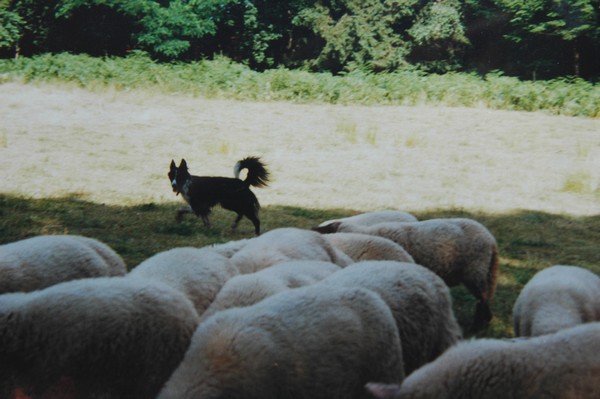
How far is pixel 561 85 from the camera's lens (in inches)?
961

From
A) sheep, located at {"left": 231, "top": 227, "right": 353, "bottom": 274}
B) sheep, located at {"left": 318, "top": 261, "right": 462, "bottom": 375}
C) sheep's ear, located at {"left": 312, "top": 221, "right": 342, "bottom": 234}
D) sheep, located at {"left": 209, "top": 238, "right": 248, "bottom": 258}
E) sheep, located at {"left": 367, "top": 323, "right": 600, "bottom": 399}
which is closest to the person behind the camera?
sheep, located at {"left": 367, "top": 323, "right": 600, "bottom": 399}

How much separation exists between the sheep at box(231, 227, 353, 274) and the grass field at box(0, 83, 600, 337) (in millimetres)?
1592

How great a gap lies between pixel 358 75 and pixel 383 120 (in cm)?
868

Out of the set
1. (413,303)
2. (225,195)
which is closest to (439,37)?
(225,195)

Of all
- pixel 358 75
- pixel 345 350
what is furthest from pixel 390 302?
pixel 358 75

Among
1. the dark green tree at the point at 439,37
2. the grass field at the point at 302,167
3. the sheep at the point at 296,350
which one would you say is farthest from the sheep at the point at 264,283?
the dark green tree at the point at 439,37

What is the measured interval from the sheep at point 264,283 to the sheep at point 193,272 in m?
0.22

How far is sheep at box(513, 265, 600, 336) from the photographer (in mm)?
4453

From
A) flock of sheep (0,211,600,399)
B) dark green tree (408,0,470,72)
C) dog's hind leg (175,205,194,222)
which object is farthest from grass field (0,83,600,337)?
dark green tree (408,0,470,72)

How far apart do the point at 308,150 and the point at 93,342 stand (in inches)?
537

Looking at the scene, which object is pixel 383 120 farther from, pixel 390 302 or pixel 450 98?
pixel 390 302

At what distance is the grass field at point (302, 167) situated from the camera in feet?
31.3

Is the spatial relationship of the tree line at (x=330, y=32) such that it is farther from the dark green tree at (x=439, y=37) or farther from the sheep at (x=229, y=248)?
the sheep at (x=229, y=248)

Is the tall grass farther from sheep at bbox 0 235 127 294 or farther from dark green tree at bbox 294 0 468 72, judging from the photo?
sheep at bbox 0 235 127 294
